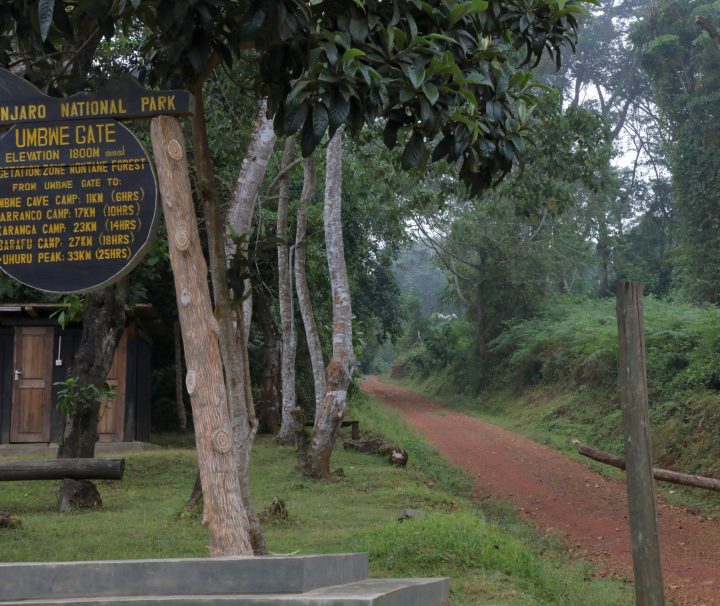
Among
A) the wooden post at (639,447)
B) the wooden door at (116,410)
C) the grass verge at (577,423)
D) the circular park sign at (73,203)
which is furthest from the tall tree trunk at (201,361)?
the wooden door at (116,410)

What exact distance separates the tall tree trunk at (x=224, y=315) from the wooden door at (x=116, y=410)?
11582 mm

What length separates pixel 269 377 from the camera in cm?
2314

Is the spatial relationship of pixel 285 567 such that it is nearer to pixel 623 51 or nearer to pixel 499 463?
pixel 499 463

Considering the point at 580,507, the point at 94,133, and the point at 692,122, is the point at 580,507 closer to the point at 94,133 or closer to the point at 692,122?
the point at 94,133

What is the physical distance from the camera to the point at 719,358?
17.7 meters

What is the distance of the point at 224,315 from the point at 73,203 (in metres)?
1.35

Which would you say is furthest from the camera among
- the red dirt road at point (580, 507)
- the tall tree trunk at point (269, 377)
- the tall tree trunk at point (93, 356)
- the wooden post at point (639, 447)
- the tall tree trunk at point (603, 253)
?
the tall tree trunk at point (603, 253)

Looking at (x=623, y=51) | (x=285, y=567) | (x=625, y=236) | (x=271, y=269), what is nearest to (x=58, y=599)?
(x=285, y=567)

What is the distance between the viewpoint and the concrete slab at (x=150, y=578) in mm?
4641

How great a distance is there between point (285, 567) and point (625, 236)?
35.1 metres

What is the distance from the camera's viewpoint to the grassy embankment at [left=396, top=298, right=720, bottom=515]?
1659 centimetres

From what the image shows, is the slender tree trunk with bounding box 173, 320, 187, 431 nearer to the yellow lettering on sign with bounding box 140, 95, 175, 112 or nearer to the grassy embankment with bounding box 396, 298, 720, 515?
the grassy embankment with bounding box 396, 298, 720, 515

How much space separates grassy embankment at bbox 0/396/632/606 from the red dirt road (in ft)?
1.60

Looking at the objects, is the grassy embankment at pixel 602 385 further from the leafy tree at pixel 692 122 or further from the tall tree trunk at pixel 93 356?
the tall tree trunk at pixel 93 356
